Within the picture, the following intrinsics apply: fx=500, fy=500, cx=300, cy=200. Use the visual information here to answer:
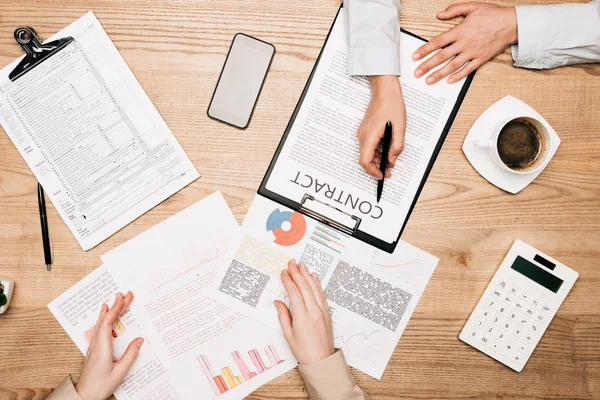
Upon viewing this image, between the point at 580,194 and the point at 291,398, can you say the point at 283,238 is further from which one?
the point at 580,194

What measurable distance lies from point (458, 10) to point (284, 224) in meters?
0.49

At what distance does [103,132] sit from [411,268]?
0.60 m

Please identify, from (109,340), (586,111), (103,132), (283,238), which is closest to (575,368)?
(586,111)

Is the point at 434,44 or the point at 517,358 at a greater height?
the point at 434,44

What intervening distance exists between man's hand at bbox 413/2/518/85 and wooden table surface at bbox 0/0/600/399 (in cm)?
2

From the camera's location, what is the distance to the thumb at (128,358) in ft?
2.83

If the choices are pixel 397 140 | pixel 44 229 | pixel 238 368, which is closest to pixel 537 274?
pixel 397 140

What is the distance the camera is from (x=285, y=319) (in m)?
0.87

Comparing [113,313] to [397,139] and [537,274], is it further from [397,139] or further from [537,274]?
[537,274]

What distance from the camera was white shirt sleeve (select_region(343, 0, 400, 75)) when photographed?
850 mm

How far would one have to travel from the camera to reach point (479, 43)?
2.87ft

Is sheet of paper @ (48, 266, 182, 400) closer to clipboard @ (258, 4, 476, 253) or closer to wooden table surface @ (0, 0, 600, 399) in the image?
wooden table surface @ (0, 0, 600, 399)

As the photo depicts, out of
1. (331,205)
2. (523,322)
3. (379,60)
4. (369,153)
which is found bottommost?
(523,322)

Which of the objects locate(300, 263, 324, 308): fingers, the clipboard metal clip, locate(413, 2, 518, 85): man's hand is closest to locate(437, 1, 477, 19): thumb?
locate(413, 2, 518, 85): man's hand
